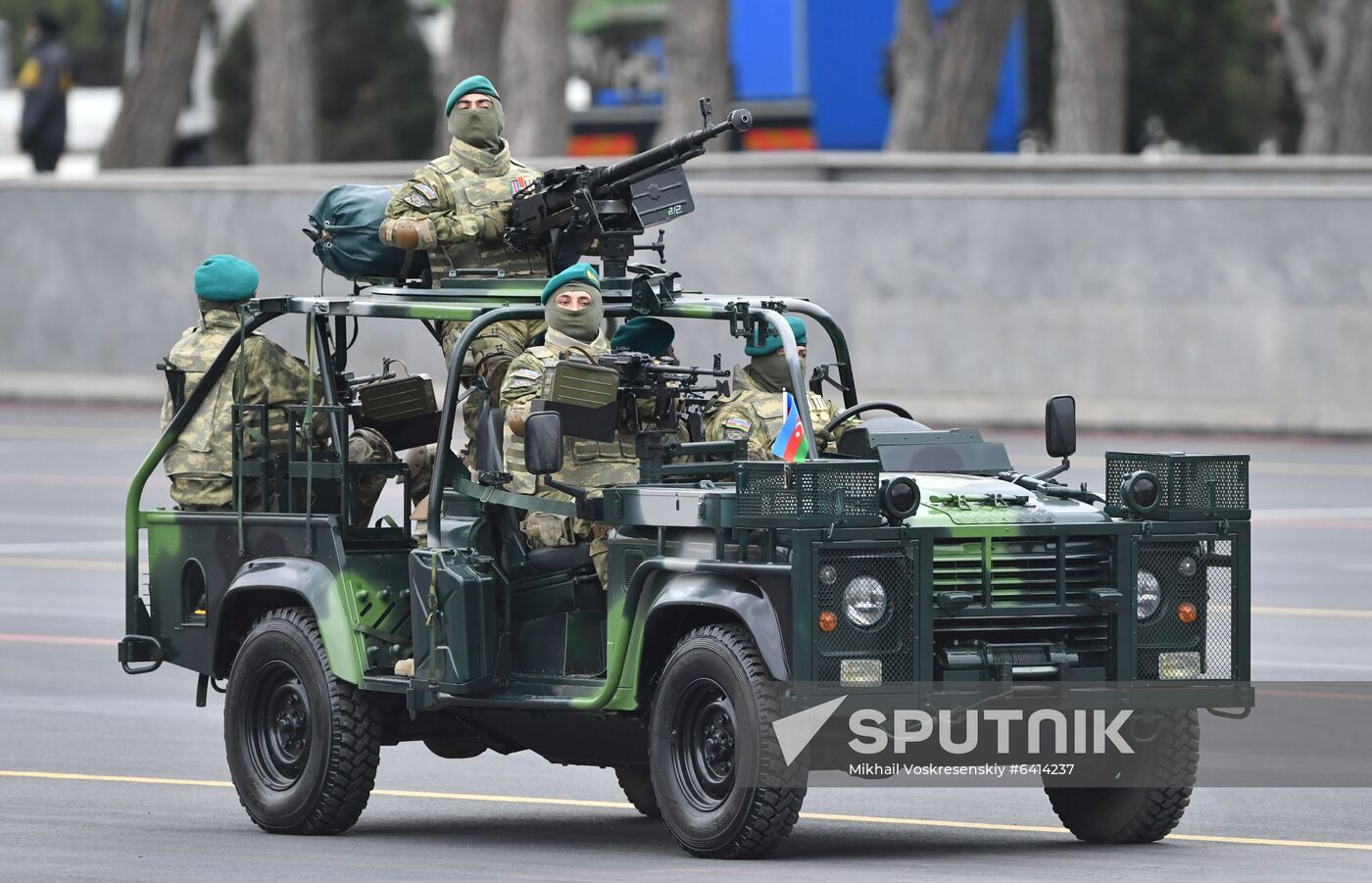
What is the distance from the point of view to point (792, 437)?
9883 mm

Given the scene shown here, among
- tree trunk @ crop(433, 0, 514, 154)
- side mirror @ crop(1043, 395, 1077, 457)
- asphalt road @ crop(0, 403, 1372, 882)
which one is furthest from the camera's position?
tree trunk @ crop(433, 0, 514, 154)

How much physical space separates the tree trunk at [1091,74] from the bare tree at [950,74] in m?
1.79

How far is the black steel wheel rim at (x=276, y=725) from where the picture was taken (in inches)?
432

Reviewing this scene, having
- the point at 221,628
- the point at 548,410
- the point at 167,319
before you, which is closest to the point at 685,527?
the point at 548,410

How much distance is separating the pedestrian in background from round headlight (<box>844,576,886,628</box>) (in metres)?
29.0

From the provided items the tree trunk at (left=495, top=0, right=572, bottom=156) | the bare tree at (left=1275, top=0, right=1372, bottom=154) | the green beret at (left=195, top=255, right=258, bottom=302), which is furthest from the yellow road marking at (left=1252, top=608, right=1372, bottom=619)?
the bare tree at (left=1275, top=0, right=1372, bottom=154)

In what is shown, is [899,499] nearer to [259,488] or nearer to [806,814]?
[806,814]

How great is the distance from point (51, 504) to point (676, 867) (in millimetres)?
14812

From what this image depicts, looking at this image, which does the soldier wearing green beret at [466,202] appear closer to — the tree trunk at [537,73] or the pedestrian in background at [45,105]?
the pedestrian in background at [45,105]

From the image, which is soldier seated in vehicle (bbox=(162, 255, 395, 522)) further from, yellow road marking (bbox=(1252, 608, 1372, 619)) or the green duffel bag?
yellow road marking (bbox=(1252, 608, 1372, 619))

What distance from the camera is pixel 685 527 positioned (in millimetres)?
9625

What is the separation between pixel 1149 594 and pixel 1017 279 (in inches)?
751

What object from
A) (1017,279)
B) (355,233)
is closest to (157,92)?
(1017,279)

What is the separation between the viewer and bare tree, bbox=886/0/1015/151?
4097 cm
